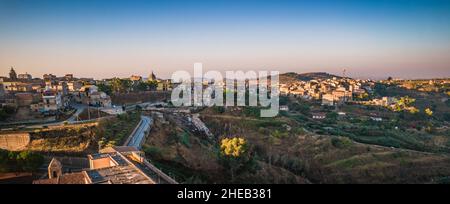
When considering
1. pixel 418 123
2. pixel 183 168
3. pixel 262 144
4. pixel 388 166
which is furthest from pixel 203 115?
pixel 418 123

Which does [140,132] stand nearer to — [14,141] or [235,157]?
[14,141]

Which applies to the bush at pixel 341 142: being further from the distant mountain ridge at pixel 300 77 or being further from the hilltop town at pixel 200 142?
the distant mountain ridge at pixel 300 77

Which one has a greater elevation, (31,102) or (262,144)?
(31,102)

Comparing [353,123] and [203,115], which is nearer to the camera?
[203,115]

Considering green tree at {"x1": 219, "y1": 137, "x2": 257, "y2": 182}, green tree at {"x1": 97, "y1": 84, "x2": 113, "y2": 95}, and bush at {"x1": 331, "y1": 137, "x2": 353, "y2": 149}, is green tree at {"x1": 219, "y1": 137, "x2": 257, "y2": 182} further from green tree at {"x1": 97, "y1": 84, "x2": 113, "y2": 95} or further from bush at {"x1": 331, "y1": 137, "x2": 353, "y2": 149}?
green tree at {"x1": 97, "y1": 84, "x2": 113, "y2": 95}

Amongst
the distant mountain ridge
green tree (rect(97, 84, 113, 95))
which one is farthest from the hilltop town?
the distant mountain ridge

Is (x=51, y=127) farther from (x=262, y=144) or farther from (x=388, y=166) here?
(x=388, y=166)

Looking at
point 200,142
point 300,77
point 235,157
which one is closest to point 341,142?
point 200,142

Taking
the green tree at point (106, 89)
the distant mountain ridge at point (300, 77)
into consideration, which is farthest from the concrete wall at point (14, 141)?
the distant mountain ridge at point (300, 77)
